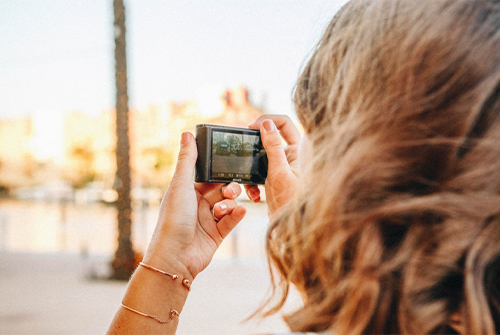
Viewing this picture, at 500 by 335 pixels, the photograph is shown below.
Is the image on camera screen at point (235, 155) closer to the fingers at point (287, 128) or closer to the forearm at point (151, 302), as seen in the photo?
the fingers at point (287, 128)

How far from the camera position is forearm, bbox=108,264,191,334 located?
1036mm

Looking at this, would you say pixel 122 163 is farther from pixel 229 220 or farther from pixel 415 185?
pixel 415 185

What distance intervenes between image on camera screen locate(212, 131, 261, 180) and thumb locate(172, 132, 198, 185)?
60mm

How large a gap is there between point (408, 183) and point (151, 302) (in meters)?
0.66

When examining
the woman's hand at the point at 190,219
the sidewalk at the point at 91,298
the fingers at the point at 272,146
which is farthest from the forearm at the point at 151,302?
the sidewalk at the point at 91,298

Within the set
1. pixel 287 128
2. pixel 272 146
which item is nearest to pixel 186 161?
pixel 272 146

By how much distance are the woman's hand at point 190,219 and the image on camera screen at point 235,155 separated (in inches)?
1.7

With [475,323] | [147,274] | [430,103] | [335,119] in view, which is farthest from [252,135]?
[475,323]

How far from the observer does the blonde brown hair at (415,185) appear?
0.64 meters

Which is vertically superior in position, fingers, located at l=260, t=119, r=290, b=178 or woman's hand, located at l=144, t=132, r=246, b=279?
fingers, located at l=260, t=119, r=290, b=178

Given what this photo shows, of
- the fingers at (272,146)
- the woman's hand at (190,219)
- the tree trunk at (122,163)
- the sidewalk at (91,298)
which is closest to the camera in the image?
the woman's hand at (190,219)

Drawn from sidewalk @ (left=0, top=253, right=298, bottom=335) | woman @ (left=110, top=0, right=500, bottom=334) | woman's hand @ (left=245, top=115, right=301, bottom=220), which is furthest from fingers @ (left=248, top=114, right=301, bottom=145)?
sidewalk @ (left=0, top=253, right=298, bottom=335)

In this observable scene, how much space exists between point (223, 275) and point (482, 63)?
5896mm

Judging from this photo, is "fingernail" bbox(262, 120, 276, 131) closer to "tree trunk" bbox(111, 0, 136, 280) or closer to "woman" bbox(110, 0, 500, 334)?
"woman" bbox(110, 0, 500, 334)
